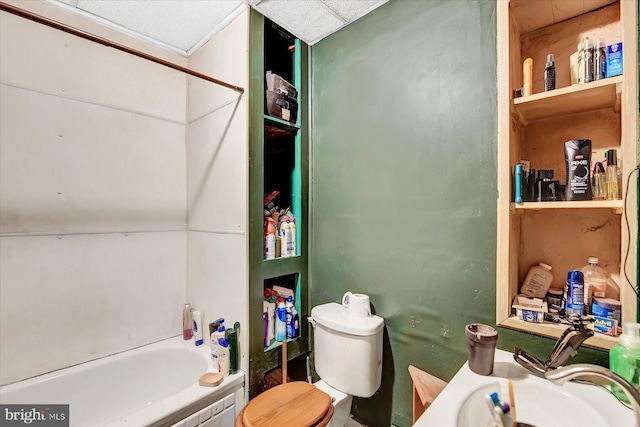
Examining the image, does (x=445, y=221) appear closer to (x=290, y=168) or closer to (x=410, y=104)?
(x=410, y=104)

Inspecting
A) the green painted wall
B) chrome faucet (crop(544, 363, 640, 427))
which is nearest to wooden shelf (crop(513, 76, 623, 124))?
the green painted wall

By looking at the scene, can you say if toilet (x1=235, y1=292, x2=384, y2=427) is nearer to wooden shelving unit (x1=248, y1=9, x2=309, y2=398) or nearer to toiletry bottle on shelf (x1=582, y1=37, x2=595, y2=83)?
wooden shelving unit (x1=248, y1=9, x2=309, y2=398)

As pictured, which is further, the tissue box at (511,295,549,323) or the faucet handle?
the tissue box at (511,295,549,323)

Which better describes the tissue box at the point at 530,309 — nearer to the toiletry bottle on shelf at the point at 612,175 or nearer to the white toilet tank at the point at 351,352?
the toiletry bottle on shelf at the point at 612,175

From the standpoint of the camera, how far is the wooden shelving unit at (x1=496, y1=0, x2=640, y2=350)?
0.97m

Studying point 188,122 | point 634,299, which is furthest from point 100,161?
point 634,299

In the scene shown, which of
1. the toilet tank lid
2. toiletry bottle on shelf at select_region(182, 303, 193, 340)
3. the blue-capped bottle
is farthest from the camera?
toiletry bottle on shelf at select_region(182, 303, 193, 340)

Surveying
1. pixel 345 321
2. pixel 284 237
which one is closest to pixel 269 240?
pixel 284 237

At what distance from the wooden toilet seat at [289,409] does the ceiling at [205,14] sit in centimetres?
196

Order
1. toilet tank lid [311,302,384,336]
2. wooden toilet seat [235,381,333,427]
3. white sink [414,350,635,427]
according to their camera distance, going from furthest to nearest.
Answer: toilet tank lid [311,302,384,336]
wooden toilet seat [235,381,333,427]
white sink [414,350,635,427]

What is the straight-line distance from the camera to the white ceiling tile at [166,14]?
150 cm

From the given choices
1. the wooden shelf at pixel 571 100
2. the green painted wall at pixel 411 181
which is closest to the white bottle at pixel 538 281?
the green painted wall at pixel 411 181

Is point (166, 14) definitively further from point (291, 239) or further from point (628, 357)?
point (628, 357)

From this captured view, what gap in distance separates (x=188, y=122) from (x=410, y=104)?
1.50 meters
